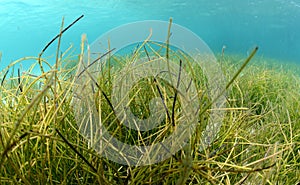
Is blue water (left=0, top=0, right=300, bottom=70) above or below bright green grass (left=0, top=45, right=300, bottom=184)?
below

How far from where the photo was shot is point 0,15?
10250 mm

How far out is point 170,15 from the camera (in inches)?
464

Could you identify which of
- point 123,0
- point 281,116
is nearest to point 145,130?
point 281,116

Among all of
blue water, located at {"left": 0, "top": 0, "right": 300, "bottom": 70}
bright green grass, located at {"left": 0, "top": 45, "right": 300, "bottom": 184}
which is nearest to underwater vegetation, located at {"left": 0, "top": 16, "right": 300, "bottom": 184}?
bright green grass, located at {"left": 0, "top": 45, "right": 300, "bottom": 184}

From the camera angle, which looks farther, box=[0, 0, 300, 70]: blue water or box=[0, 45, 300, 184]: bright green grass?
box=[0, 0, 300, 70]: blue water

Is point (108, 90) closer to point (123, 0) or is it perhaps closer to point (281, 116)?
point (281, 116)

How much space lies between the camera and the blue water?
970cm

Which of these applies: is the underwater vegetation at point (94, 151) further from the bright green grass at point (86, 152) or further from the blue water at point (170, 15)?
the blue water at point (170, 15)

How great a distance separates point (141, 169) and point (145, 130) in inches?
5.2

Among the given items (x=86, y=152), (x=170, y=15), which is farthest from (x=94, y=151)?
(x=170, y=15)

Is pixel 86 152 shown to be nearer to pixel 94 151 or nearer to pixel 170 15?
pixel 94 151

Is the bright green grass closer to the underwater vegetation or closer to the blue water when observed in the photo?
the underwater vegetation

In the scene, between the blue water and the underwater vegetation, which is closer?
the underwater vegetation

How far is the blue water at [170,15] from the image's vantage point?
9.70 meters
